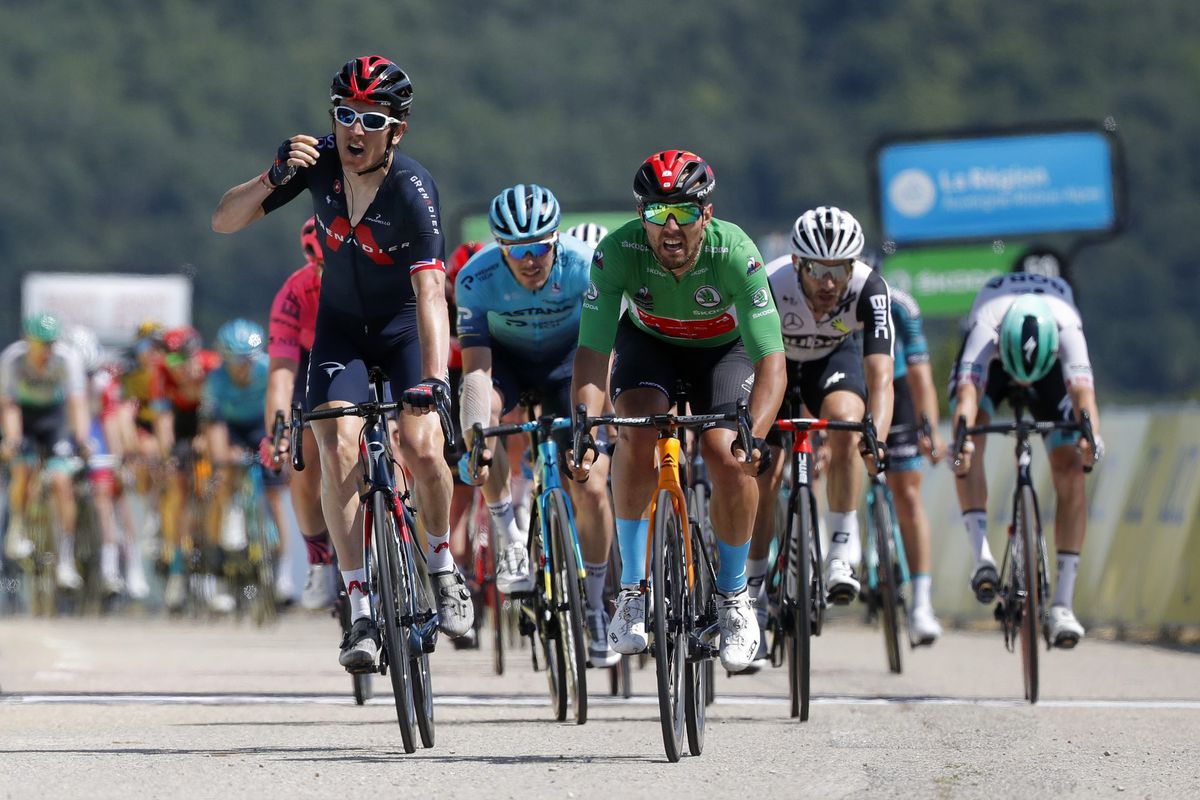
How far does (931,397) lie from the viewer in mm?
13594

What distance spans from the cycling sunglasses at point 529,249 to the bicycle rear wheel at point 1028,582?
8.60 ft

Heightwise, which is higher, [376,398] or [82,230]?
[82,230]

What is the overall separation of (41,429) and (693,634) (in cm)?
1306

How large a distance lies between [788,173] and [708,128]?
7.48 meters

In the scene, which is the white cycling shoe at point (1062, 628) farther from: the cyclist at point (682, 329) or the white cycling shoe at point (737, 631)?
the white cycling shoe at point (737, 631)

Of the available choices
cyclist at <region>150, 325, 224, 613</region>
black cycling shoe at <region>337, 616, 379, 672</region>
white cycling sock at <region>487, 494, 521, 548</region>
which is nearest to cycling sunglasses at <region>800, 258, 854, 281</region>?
white cycling sock at <region>487, 494, 521, 548</region>

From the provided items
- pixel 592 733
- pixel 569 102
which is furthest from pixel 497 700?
pixel 569 102

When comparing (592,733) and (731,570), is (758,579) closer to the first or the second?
(592,733)

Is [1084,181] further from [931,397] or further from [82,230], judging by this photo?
[82,230]

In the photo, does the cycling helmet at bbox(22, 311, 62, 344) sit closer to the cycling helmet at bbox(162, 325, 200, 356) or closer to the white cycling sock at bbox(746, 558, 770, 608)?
the cycling helmet at bbox(162, 325, 200, 356)

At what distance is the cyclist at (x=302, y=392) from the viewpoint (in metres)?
11.4

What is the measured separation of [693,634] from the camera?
895 centimetres

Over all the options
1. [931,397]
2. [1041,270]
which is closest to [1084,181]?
[1041,270]

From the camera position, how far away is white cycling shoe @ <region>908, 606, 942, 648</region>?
13.1 m
